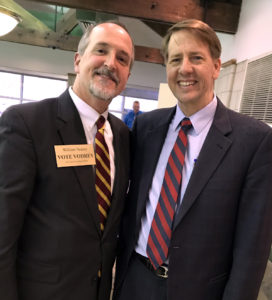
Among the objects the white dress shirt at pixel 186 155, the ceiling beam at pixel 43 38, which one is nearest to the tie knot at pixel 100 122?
the white dress shirt at pixel 186 155

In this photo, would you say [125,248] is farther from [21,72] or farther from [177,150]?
[21,72]

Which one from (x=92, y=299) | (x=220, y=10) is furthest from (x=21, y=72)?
(x=92, y=299)

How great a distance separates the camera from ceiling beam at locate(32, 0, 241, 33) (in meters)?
2.95

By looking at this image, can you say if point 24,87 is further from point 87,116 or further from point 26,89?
point 87,116

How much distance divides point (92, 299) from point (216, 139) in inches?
38.3

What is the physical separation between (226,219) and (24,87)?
789 centimetres

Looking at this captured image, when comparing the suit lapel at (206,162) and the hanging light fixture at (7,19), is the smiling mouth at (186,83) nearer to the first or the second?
the suit lapel at (206,162)

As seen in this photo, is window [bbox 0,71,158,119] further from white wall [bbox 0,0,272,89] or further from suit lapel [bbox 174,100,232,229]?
suit lapel [bbox 174,100,232,229]

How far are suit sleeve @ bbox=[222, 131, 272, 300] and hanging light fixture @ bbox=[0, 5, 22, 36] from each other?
2.55 meters

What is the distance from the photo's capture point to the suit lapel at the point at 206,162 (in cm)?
109

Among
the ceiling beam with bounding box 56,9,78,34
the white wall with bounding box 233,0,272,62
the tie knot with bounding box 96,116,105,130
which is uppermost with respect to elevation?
the ceiling beam with bounding box 56,9,78,34

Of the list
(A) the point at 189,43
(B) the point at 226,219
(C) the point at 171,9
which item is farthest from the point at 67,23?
(B) the point at 226,219

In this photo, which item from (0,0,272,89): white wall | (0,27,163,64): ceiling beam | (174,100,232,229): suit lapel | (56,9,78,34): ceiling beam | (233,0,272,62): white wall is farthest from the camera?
(0,0,272,89): white wall

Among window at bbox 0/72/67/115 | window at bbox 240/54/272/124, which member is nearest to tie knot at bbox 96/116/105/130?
window at bbox 240/54/272/124
